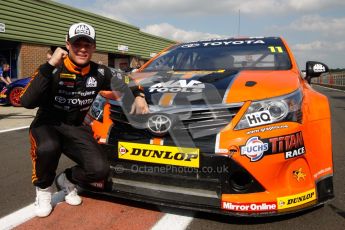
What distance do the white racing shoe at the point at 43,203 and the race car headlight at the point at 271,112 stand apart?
1.60m

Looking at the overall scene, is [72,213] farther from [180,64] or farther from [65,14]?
[65,14]

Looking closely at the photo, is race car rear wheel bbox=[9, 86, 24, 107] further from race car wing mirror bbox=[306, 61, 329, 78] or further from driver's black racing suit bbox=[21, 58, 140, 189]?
race car wing mirror bbox=[306, 61, 329, 78]

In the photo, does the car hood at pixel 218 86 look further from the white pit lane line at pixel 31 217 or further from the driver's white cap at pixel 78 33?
the white pit lane line at pixel 31 217

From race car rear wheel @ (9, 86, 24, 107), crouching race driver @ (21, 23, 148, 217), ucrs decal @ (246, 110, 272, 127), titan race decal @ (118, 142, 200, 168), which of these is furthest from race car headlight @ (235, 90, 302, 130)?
race car rear wheel @ (9, 86, 24, 107)

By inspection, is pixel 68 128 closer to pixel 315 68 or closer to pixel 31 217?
pixel 31 217

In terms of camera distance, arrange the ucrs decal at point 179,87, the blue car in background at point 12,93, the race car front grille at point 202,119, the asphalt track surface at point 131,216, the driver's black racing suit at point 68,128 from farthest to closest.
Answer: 1. the blue car in background at point 12,93
2. the ucrs decal at point 179,87
3. the driver's black racing suit at point 68,128
4. the asphalt track surface at point 131,216
5. the race car front grille at point 202,119

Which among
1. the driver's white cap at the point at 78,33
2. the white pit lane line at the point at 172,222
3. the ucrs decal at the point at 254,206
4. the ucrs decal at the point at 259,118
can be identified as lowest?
the white pit lane line at the point at 172,222

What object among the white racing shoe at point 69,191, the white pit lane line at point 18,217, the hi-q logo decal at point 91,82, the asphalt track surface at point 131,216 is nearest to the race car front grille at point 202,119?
the hi-q logo decal at point 91,82

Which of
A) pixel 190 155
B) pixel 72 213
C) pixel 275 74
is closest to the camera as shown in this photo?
pixel 190 155

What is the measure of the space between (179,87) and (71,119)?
93 cm

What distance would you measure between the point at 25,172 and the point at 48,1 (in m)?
14.9

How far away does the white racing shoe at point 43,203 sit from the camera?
9.53 feet

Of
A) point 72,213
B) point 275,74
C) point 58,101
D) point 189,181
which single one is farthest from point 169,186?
point 275,74

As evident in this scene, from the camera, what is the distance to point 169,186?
270cm
